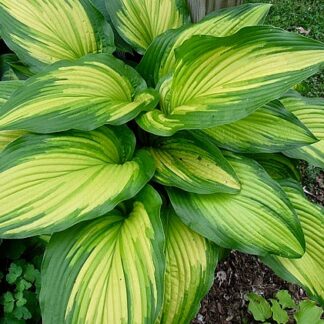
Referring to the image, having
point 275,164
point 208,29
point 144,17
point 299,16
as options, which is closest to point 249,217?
point 275,164

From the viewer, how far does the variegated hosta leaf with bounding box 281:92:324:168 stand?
142 cm

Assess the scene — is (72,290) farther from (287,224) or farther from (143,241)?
(287,224)

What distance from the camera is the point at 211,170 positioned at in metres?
1.25

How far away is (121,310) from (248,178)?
49 cm

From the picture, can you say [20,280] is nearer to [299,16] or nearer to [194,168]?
[194,168]

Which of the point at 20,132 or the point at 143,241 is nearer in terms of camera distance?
the point at 143,241

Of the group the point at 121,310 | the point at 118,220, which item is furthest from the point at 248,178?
the point at 121,310

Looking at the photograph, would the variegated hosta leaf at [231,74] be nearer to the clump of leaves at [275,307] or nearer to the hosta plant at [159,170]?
the hosta plant at [159,170]

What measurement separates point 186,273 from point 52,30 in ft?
2.87

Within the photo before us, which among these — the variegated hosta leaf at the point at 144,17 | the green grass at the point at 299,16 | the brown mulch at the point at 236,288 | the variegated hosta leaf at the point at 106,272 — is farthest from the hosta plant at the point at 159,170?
the green grass at the point at 299,16

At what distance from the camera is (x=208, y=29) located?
1433mm

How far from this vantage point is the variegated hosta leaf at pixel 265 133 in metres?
1.29

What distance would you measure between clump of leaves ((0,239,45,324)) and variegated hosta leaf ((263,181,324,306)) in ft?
2.25

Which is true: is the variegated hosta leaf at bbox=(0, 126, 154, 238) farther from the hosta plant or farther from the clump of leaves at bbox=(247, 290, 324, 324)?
the clump of leaves at bbox=(247, 290, 324, 324)
